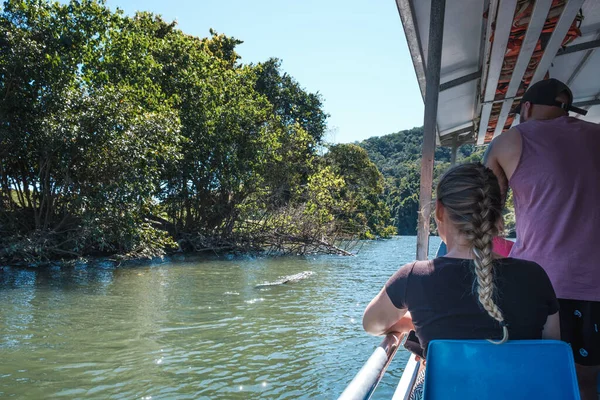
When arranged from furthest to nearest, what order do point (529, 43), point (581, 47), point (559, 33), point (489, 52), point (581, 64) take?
Answer: point (581, 64) < point (581, 47) < point (489, 52) < point (529, 43) < point (559, 33)

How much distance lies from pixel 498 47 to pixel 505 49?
63mm

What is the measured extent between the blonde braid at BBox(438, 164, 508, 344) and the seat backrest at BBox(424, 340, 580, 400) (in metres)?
0.12

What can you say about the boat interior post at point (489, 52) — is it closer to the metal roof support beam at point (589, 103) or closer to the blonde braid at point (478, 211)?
the metal roof support beam at point (589, 103)

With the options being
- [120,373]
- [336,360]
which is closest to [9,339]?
[120,373]

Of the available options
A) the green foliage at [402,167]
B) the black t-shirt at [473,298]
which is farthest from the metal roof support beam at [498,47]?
the green foliage at [402,167]

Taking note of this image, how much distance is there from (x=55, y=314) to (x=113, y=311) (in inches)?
38.5

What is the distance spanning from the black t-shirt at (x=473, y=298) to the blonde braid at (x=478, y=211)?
1.7 inches

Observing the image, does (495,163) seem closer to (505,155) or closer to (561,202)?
(505,155)

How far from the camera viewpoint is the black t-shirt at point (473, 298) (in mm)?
1580

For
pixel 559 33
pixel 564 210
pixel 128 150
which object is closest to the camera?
pixel 564 210

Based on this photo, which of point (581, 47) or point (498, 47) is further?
point (581, 47)

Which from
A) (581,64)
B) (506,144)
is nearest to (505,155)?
(506,144)

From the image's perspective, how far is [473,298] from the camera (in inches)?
62.2

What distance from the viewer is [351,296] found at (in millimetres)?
11938
